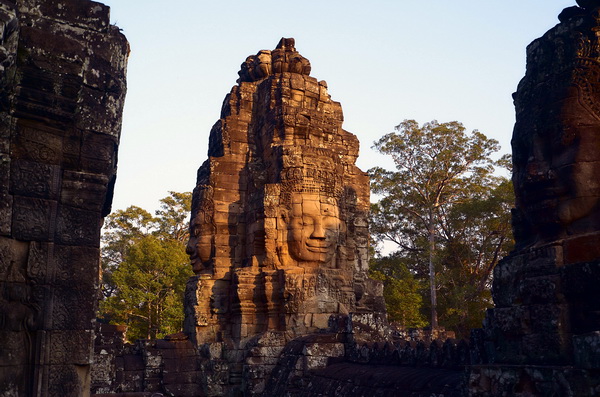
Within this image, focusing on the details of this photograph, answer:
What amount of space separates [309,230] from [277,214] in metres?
0.70

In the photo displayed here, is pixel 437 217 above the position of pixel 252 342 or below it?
above

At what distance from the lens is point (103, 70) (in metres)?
4.82

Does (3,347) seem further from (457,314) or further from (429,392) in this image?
(457,314)

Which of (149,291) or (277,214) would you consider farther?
(149,291)

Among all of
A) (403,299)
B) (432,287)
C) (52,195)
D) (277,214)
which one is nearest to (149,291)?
(403,299)

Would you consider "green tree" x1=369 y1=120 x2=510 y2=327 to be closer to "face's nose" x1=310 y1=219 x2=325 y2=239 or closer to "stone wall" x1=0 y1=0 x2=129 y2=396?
"face's nose" x1=310 y1=219 x2=325 y2=239

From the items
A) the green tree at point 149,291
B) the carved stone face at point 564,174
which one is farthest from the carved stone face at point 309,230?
the green tree at point 149,291

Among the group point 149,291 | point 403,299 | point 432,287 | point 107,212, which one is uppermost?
point 432,287

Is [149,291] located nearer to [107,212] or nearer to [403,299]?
[403,299]

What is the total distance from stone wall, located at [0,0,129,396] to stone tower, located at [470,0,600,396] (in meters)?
3.14

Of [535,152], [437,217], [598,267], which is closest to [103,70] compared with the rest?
[535,152]

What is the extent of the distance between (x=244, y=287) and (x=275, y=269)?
0.71 metres

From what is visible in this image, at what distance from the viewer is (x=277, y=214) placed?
40.3ft

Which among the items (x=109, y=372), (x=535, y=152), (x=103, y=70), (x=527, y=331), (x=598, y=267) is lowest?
(x=109, y=372)
